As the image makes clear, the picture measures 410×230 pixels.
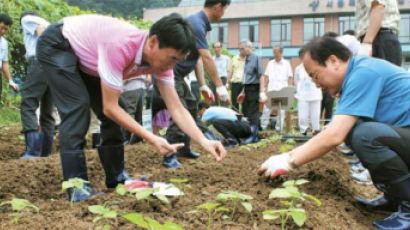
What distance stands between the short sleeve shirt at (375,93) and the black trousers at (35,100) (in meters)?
3.03

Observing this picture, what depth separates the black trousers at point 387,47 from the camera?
4.03 m

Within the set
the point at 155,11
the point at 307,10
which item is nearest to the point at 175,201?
the point at 307,10

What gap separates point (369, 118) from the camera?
8.34 feet

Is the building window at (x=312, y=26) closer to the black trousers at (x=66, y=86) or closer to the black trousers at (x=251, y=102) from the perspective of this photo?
the black trousers at (x=251, y=102)

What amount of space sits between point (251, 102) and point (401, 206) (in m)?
5.47

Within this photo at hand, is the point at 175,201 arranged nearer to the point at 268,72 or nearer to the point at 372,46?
the point at 372,46

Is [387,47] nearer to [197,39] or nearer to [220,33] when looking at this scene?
[197,39]

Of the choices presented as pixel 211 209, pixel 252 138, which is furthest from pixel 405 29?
pixel 211 209

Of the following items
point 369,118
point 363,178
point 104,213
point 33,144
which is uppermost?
point 369,118

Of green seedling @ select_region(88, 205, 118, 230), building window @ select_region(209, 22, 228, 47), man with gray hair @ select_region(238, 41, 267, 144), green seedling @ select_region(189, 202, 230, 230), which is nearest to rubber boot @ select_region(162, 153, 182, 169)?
green seedling @ select_region(189, 202, 230, 230)

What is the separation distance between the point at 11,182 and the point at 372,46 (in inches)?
113

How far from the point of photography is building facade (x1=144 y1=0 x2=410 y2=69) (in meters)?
36.8

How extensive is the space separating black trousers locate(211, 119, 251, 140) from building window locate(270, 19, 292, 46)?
3288 centimetres

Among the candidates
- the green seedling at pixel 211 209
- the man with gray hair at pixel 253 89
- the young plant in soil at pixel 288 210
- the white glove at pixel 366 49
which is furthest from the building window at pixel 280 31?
the green seedling at pixel 211 209
